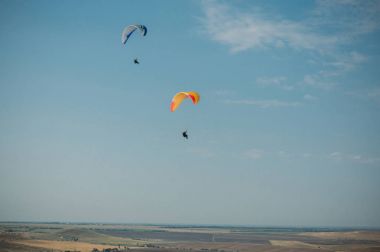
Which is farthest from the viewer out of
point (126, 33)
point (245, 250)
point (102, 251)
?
point (245, 250)

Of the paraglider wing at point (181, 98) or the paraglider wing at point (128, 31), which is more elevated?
the paraglider wing at point (128, 31)

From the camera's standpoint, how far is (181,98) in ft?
101

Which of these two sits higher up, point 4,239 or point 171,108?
point 171,108

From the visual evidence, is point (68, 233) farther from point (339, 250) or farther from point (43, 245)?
point (339, 250)

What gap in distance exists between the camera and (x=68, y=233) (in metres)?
82.6

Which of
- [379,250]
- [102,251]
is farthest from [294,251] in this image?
[102,251]

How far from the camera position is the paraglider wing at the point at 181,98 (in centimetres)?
2991

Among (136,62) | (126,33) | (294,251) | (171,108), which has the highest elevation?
(126,33)

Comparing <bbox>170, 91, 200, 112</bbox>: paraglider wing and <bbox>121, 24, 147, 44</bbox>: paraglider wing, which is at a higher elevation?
<bbox>121, 24, 147, 44</bbox>: paraglider wing

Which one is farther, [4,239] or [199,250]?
[199,250]

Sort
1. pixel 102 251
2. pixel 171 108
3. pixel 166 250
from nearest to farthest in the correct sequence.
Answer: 1. pixel 171 108
2. pixel 102 251
3. pixel 166 250

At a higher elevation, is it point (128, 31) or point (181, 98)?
point (128, 31)

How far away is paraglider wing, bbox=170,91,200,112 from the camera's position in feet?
98.1

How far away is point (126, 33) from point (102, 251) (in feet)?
113
